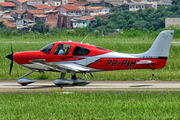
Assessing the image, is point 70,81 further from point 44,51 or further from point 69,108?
point 69,108

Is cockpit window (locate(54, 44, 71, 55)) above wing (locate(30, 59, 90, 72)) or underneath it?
above

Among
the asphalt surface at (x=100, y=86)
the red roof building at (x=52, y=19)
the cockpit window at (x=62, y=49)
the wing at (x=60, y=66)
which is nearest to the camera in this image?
the asphalt surface at (x=100, y=86)

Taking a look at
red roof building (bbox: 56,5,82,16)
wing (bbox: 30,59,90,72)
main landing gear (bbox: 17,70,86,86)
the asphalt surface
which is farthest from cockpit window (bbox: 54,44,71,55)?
red roof building (bbox: 56,5,82,16)

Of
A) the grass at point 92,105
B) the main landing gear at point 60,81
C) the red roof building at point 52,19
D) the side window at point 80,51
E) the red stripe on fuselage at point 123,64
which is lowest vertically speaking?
the red roof building at point 52,19

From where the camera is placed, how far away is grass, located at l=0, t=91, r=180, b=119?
42.3ft

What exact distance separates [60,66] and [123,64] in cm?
306

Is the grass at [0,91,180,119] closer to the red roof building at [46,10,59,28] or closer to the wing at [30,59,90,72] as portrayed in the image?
the wing at [30,59,90,72]

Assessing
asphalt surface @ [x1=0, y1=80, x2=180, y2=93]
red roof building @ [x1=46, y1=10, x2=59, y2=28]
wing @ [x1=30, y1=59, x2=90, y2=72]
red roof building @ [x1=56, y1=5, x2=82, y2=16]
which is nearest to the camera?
asphalt surface @ [x1=0, y1=80, x2=180, y2=93]

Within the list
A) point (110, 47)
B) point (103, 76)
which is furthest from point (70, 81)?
point (110, 47)

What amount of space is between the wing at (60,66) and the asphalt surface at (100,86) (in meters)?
0.85

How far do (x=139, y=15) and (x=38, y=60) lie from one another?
129 metres

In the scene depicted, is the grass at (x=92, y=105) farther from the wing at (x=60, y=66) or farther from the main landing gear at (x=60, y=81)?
the wing at (x=60, y=66)

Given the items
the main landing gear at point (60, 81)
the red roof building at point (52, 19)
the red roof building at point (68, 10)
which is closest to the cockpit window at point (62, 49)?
the main landing gear at point (60, 81)

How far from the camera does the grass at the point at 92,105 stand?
12.9m
